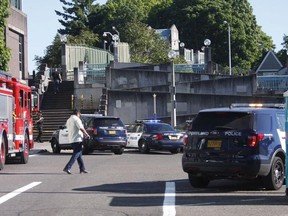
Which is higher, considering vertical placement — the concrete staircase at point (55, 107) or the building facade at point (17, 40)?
the building facade at point (17, 40)

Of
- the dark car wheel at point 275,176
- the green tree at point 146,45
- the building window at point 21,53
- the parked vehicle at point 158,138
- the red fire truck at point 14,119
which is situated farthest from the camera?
the green tree at point 146,45

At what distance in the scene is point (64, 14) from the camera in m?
116

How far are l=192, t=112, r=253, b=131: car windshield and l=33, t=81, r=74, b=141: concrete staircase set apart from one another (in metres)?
27.9

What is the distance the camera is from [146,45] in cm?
7900

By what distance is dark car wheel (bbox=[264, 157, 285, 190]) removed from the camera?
50.8 feet

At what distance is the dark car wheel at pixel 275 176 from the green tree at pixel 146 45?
5894 centimetres

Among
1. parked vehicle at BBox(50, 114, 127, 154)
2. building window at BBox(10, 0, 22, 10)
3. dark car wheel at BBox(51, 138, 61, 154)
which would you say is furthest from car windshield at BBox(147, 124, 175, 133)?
building window at BBox(10, 0, 22, 10)

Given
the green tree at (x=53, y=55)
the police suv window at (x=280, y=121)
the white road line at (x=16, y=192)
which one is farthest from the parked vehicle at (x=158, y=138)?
the green tree at (x=53, y=55)

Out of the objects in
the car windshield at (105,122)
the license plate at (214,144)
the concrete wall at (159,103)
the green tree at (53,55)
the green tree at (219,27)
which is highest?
the green tree at (219,27)

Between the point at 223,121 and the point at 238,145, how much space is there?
2.58 ft

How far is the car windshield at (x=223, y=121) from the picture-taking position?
15.5 meters

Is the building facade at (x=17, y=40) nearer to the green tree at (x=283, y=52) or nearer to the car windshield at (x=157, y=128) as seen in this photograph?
the car windshield at (x=157, y=128)

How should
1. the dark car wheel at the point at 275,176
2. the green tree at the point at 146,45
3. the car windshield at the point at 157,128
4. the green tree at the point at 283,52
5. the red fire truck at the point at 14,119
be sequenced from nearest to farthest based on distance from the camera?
the dark car wheel at the point at 275,176, the red fire truck at the point at 14,119, the car windshield at the point at 157,128, the green tree at the point at 146,45, the green tree at the point at 283,52

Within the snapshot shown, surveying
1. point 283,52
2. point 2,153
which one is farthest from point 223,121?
point 283,52
